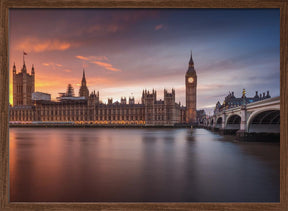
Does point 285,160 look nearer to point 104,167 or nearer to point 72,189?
point 72,189

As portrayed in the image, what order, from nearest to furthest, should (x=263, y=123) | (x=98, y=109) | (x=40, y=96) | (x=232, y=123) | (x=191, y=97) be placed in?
(x=263, y=123), (x=232, y=123), (x=98, y=109), (x=191, y=97), (x=40, y=96)

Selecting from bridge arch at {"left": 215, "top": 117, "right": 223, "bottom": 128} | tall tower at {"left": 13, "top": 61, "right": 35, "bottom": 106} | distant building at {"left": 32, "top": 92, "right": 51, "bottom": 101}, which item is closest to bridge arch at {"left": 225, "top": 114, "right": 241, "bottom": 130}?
bridge arch at {"left": 215, "top": 117, "right": 223, "bottom": 128}

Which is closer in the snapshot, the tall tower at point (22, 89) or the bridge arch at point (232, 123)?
the bridge arch at point (232, 123)

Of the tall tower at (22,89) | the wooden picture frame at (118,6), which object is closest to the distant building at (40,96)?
the tall tower at (22,89)

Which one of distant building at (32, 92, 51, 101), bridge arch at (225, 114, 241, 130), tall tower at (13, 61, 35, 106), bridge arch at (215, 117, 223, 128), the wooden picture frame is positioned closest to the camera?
the wooden picture frame

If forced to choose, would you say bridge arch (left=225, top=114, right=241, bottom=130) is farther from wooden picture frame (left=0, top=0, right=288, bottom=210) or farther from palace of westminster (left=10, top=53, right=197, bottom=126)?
palace of westminster (left=10, top=53, right=197, bottom=126)

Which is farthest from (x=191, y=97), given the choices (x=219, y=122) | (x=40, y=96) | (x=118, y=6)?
(x=118, y=6)

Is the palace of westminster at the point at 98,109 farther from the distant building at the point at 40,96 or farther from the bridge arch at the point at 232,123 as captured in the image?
the bridge arch at the point at 232,123

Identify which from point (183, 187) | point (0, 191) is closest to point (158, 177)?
point (183, 187)

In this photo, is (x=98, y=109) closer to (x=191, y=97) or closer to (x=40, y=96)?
(x=40, y=96)
